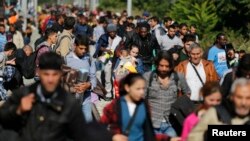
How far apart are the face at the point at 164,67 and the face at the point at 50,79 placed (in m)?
2.76

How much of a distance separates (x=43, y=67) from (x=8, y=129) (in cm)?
59

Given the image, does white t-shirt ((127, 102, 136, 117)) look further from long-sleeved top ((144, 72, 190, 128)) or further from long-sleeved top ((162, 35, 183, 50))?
long-sleeved top ((162, 35, 183, 50))

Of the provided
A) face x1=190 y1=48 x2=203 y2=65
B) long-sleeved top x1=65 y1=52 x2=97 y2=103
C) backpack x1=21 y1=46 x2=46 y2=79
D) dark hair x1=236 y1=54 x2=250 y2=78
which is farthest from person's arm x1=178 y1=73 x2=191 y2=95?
backpack x1=21 y1=46 x2=46 y2=79

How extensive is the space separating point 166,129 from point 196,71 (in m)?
1.48

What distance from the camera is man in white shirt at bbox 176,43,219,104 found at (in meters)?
9.89

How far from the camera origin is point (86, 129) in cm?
625

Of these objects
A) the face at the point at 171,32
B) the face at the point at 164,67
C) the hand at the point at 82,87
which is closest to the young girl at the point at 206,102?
the face at the point at 164,67

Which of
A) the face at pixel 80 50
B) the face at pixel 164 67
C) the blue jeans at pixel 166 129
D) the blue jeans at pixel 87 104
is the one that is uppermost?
the face at pixel 80 50

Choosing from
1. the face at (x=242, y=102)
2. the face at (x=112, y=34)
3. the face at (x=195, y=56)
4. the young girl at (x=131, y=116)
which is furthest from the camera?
the face at (x=112, y=34)

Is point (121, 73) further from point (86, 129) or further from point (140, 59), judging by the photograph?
point (86, 129)

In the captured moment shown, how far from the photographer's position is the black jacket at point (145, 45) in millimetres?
14953

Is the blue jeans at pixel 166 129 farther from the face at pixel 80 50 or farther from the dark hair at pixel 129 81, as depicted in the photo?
the face at pixel 80 50

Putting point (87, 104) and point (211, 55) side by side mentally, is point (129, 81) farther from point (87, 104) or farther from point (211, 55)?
point (211, 55)

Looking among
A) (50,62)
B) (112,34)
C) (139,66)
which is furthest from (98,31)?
(50,62)
